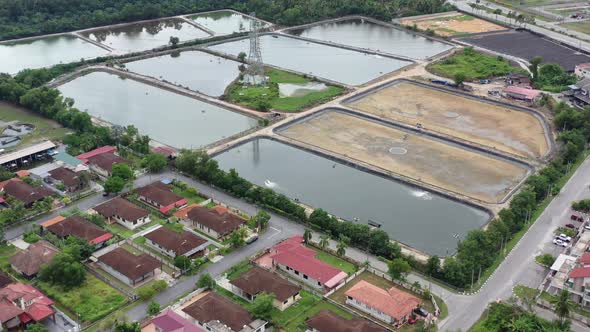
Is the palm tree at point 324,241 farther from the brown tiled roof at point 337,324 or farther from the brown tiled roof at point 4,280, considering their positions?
the brown tiled roof at point 4,280

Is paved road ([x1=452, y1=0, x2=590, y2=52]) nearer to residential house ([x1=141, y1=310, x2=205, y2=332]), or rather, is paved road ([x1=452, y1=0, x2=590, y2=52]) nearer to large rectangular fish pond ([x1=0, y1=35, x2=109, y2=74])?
large rectangular fish pond ([x1=0, y1=35, x2=109, y2=74])

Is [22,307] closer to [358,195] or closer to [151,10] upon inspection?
[358,195]

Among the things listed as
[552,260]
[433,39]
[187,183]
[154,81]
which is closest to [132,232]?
[187,183]

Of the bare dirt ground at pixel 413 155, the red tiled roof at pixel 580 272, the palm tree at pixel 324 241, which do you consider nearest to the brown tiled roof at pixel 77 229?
the palm tree at pixel 324 241

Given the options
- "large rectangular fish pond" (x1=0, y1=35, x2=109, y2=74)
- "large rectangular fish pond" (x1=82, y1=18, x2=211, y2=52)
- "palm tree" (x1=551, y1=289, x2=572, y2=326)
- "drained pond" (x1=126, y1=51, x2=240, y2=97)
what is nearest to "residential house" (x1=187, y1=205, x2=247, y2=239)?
"palm tree" (x1=551, y1=289, x2=572, y2=326)

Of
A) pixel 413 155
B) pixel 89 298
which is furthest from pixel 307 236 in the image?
pixel 413 155

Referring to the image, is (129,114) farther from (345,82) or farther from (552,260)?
(552,260)
